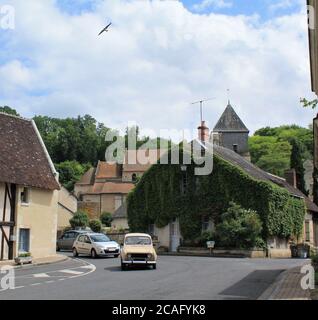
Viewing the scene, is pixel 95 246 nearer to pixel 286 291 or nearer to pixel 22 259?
pixel 22 259

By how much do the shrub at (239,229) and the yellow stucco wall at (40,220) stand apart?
11.3 metres

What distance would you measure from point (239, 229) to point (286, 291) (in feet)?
67.8

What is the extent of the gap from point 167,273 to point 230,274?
7.99ft

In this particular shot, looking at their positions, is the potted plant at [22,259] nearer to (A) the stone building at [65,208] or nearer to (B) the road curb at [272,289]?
→ (B) the road curb at [272,289]

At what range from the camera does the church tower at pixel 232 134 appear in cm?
6362

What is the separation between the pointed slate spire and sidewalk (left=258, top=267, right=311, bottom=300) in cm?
4620

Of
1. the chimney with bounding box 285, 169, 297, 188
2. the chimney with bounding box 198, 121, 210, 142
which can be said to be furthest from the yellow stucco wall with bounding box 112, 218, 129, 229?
the chimney with bounding box 285, 169, 297, 188

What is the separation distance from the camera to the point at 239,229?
1399 inches

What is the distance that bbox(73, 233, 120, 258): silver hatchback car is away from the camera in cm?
3070

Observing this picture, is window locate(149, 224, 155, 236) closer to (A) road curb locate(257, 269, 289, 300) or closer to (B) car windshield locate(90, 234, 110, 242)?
(B) car windshield locate(90, 234, 110, 242)

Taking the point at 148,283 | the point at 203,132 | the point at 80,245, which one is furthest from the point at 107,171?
the point at 148,283

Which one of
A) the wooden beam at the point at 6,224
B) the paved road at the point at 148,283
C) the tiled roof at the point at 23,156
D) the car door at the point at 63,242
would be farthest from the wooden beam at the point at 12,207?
the car door at the point at 63,242

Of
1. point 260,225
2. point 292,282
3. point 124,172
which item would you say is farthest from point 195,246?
point 124,172
